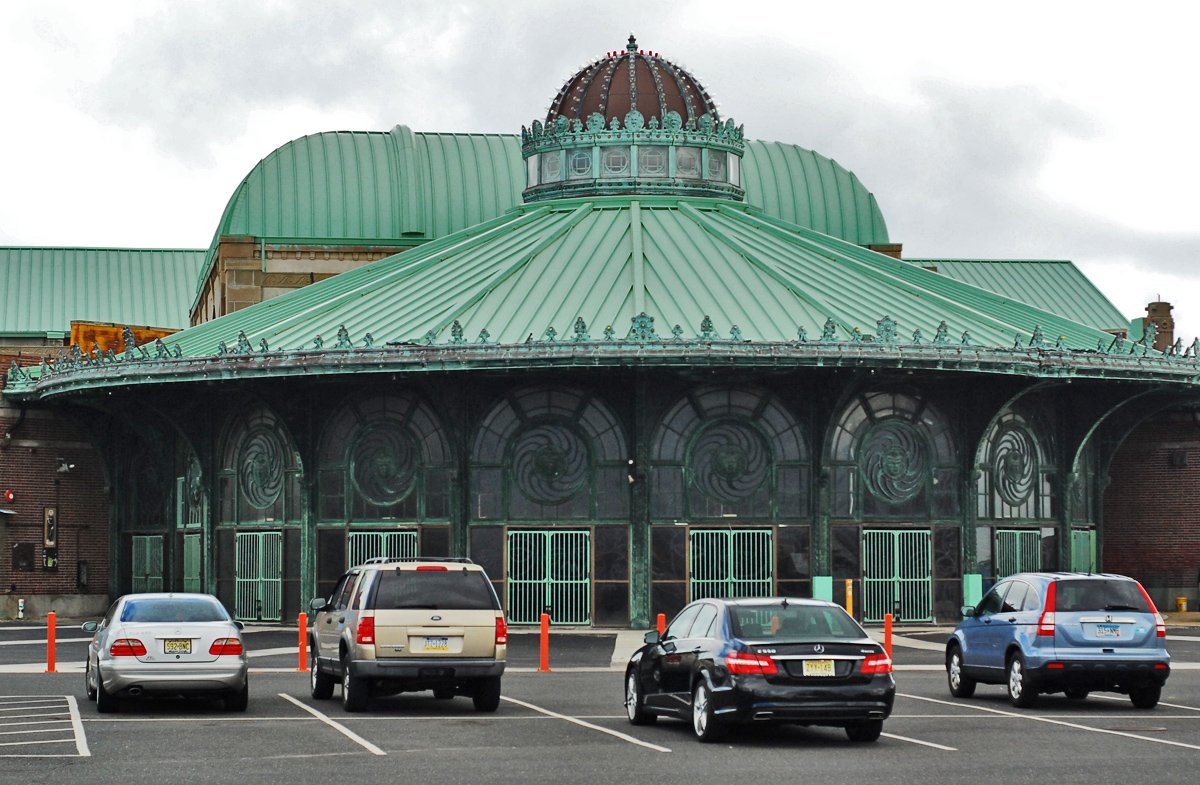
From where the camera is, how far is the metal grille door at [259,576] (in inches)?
1652

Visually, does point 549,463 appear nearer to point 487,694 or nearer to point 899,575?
point 899,575

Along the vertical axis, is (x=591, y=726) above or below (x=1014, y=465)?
below

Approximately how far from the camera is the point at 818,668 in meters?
18.2

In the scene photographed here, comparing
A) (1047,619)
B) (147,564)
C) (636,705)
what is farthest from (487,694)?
(147,564)

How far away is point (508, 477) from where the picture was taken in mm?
40219

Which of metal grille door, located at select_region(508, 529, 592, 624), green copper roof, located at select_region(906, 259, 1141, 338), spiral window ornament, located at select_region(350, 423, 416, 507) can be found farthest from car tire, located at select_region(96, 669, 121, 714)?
green copper roof, located at select_region(906, 259, 1141, 338)

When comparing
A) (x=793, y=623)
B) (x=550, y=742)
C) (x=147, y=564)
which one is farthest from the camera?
(x=147, y=564)

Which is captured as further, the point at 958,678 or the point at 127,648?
the point at 958,678

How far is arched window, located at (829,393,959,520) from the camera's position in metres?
40.2

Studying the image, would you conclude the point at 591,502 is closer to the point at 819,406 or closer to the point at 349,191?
the point at 819,406

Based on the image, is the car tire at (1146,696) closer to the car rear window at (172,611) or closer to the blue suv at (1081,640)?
the blue suv at (1081,640)

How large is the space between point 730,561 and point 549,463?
14.5ft

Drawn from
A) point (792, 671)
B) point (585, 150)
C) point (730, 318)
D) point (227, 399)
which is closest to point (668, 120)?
point (585, 150)

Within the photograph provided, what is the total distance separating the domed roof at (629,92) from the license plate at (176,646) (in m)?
31.0
